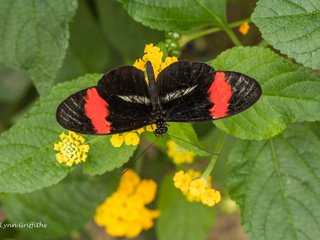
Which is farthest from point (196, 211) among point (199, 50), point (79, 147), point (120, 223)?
point (199, 50)

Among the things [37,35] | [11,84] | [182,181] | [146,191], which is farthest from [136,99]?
[11,84]

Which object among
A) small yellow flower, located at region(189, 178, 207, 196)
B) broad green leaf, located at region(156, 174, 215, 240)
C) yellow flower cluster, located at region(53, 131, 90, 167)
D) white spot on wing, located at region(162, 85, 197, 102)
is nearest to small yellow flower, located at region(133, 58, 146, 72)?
white spot on wing, located at region(162, 85, 197, 102)

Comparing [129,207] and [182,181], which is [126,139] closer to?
[182,181]

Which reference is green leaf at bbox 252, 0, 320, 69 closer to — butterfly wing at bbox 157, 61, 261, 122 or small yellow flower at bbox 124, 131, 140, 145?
butterfly wing at bbox 157, 61, 261, 122

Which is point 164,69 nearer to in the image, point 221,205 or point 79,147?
point 79,147

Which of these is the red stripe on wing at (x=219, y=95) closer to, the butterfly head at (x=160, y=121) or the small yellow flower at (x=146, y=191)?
the butterfly head at (x=160, y=121)

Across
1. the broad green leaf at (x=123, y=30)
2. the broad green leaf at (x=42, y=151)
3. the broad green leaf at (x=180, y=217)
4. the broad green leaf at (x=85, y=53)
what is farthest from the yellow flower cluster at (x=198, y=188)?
the broad green leaf at (x=85, y=53)
